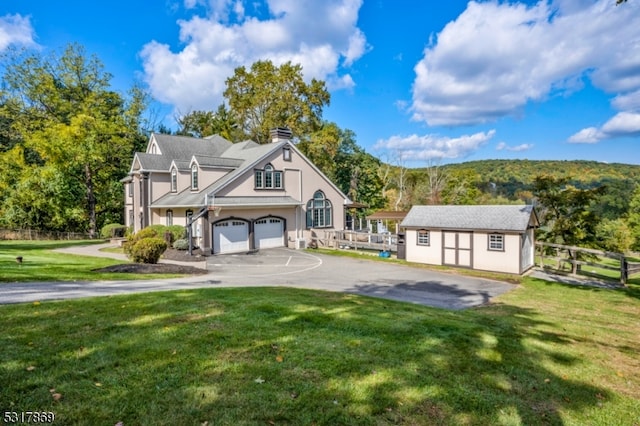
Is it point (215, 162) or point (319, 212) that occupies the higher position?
point (215, 162)

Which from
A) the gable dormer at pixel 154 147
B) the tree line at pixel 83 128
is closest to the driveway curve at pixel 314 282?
the gable dormer at pixel 154 147

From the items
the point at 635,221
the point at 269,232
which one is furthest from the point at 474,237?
the point at 635,221

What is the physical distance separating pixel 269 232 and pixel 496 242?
48.4 feet

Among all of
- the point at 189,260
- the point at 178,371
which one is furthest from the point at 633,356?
the point at 189,260

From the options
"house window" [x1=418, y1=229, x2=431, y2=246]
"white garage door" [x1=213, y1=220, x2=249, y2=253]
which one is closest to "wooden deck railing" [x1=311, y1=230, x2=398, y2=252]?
"house window" [x1=418, y1=229, x2=431, y2=246]

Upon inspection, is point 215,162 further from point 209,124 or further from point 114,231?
point 209,124

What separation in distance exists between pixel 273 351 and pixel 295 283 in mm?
9633

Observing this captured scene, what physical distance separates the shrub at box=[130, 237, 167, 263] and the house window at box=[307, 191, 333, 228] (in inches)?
524

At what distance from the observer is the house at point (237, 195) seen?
24125 millimetres

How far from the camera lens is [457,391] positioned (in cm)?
434

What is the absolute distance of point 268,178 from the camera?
27.1 m

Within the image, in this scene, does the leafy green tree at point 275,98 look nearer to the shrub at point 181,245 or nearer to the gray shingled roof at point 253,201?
the gray shingled roof at point 253,201

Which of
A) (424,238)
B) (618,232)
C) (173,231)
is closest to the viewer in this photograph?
(424,238)

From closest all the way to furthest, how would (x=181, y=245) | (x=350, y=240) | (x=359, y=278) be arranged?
(x=359, y=278) → (x=181, y=245) → (x=350, y=240)
